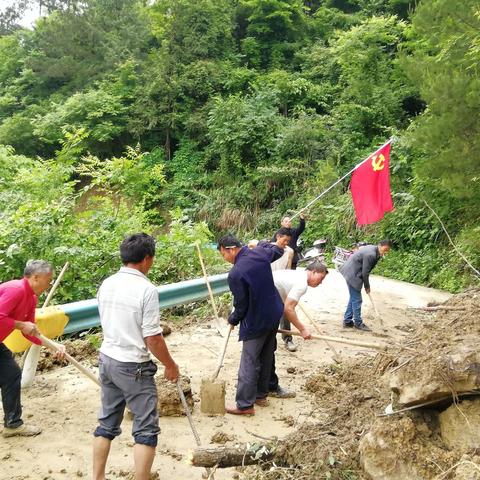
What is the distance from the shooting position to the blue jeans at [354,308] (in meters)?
7.98

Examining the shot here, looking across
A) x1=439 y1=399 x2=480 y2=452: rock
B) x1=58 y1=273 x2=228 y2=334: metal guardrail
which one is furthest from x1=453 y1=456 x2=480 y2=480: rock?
x1=58 y1=273 x2=228 y2=334: metal guardrail

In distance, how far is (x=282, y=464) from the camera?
3.61 meters

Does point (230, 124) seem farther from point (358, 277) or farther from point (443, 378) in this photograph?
point (443, 378)

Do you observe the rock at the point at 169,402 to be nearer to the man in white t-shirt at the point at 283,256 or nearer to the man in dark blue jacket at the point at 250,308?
the man in dark blue jacket at the point at 250,308

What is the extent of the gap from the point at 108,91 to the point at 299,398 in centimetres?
2130

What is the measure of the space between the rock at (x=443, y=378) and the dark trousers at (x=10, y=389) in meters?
3.02

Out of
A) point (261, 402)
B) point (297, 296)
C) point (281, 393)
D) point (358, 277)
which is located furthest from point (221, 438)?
point (358, 277)

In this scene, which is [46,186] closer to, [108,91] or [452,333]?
[452,333]

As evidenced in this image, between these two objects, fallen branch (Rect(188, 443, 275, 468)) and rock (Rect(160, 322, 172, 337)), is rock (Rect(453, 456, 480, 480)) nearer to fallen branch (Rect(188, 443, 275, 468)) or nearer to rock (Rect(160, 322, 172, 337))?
fallen branch (Rect(188, 443, 275, 468))

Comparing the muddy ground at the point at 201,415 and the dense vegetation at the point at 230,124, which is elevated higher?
the dense vegetation at the point at 230,124

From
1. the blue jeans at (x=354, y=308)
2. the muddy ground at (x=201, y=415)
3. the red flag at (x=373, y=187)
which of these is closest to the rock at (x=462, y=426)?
the muddy ground at (x=201, y=415)

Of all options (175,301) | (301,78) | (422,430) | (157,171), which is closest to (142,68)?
(301,78)

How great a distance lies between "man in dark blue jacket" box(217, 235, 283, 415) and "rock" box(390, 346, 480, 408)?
5.56 feet

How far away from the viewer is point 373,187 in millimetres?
10211
